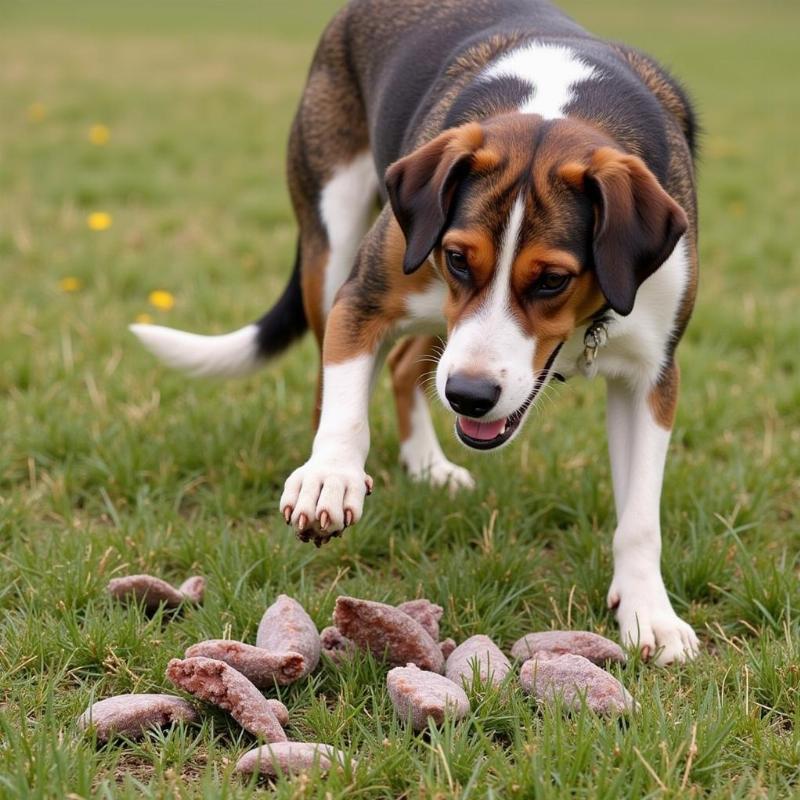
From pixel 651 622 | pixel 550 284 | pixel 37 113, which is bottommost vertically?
pixel 37 113

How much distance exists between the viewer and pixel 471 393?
10.3ft

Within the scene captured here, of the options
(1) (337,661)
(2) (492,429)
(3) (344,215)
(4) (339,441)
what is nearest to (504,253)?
(2) (492,429)

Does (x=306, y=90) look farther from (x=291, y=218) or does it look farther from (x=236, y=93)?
(x=236, y=93)

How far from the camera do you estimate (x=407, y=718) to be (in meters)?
2.90

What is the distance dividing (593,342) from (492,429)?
48 centimetres

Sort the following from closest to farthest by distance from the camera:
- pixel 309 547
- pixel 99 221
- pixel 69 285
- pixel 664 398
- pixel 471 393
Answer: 1. pixel 471 393
2. pixel 664 398
3. pixel 309 547
4. pixel 69 285
5. pixel 99 221

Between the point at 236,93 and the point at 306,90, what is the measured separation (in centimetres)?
921

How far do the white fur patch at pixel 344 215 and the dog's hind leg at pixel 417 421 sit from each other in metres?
0.41

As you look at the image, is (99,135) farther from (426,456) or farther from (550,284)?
(550,284)

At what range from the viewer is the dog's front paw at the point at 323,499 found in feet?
10.9

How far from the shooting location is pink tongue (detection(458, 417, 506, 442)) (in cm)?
338

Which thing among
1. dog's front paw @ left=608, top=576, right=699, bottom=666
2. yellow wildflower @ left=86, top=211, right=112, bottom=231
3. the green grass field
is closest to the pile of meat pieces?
the green grass field

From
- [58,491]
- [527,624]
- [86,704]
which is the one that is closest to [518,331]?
[527,624]

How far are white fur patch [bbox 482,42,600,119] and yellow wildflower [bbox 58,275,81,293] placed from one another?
3.30m
